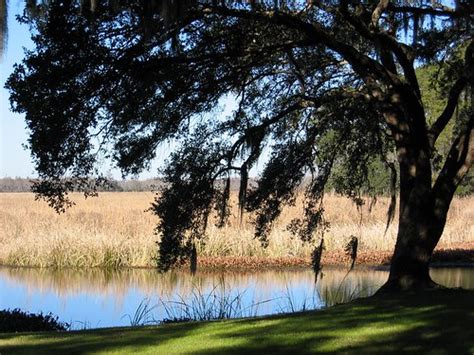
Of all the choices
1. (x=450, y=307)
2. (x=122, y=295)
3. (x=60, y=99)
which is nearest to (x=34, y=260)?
(x=122, y=295)

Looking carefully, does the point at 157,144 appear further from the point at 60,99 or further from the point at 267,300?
the point at 267,300

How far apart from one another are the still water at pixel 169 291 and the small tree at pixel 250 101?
230 cm

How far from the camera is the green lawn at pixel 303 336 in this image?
573 centimetres

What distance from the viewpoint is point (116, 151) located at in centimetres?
1090

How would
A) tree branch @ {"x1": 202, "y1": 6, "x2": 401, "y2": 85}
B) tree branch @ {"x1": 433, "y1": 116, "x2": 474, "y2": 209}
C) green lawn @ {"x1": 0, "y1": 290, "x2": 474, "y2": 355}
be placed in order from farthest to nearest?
tree branch @ {"x1": 433, "y1": 116, "x2": 474, "y2": 209} < tree branch @ {"x1": 202, "y1": 6, "x2": 401, "y2": 85} < green lawn @ {"x1": 0, "y1": 290, "x2": 474, "y2": 355}

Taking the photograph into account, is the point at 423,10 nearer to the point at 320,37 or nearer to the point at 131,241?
the point at 320,37

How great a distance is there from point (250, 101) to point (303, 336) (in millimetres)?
6457

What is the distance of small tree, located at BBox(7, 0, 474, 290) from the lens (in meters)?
9.48

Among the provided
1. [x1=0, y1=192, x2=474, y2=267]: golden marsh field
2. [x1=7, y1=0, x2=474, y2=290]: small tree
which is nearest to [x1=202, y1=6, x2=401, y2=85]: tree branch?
[x1=7, y1=0, x2=474, y2=290]: small tree

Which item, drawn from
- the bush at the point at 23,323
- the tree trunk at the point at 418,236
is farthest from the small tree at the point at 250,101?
the bush at the point at 23,323

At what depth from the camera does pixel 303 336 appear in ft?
20.5

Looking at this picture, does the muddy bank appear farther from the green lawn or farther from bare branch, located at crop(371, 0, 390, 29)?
the green lawn

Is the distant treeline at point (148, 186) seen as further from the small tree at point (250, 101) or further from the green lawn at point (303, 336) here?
the green lawn at point (303, 336)

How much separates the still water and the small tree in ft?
7.53
